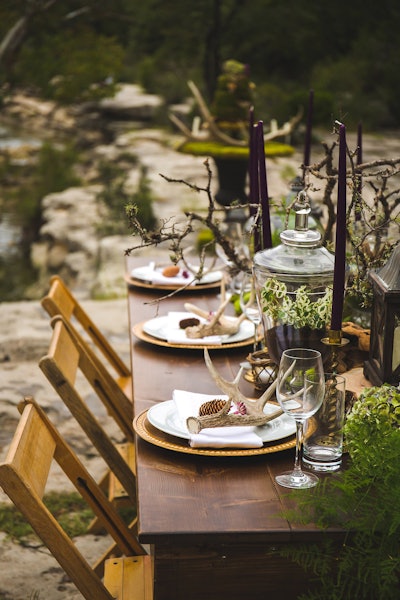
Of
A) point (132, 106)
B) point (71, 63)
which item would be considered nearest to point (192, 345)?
point (71, 63)

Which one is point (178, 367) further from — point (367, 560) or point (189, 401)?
point (367, 560)

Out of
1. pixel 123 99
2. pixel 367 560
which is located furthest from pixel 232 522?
pixel 123 99

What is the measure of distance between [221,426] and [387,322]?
50 cm

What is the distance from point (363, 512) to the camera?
1.73 m

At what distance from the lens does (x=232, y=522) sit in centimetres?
175

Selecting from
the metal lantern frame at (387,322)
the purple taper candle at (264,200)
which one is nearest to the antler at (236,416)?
the metal lantern frame at (387,322)

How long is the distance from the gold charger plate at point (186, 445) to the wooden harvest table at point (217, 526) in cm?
2

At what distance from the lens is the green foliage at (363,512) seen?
1675mm

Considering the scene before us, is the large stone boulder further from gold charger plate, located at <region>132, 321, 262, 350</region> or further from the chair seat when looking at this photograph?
the chair seat

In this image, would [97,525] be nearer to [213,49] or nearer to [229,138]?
[229,138]

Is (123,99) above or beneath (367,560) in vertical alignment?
beneath

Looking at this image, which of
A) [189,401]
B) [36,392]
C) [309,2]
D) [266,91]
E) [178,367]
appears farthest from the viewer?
[309,2]

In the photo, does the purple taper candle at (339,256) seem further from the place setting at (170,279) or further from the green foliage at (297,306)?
the place setting at (170,279)

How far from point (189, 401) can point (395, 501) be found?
0.72m
